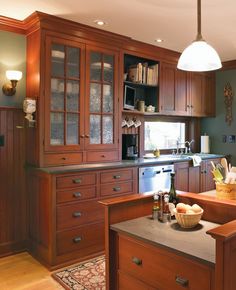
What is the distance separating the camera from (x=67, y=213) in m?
3.02

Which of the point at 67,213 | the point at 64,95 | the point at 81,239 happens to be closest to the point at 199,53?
the point at 64,95

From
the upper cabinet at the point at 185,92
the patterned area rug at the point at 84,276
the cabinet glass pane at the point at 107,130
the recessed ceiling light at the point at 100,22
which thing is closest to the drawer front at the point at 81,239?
the patterned area rug at the point at 84,276

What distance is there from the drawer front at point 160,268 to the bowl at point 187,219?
269 mm

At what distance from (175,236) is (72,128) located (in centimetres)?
206

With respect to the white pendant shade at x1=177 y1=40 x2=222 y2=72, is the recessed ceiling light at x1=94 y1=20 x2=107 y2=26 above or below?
above

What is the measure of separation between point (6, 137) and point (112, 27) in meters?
1.74

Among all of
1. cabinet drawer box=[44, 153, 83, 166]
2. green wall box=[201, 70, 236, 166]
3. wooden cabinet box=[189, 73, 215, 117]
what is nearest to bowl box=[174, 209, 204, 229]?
cabinet drawer box=[44, 153, 83, 166]

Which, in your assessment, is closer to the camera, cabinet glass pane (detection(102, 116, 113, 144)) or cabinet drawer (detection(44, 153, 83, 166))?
cabinet drawer (detection(44, 153, 83, 166))

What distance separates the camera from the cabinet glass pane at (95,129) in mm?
3520

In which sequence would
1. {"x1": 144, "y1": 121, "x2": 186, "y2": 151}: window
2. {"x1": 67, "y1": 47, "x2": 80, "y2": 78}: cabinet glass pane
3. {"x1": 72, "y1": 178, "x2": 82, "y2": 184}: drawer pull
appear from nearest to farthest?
1. {"x1": 72, "y1": 178, "x2": 82, "y2": 184}: drawer pull
2. {"x1": 67, "y1": 47, "x2": 80, "y2": 78}: cabinet glass pane
3. {"x1": 144, "y1": 121, "x2": 186, "y2": 151}: window

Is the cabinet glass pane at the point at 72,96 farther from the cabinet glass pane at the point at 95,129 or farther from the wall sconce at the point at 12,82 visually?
the wall sconce at the point at 12,82

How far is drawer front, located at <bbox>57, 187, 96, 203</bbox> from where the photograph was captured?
297cm

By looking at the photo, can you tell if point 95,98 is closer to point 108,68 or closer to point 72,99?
point 72,99

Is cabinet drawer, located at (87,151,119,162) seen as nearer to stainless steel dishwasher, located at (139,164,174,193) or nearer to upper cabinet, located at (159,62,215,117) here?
stainless steel dishwasher, located at (139,164,174,193)
